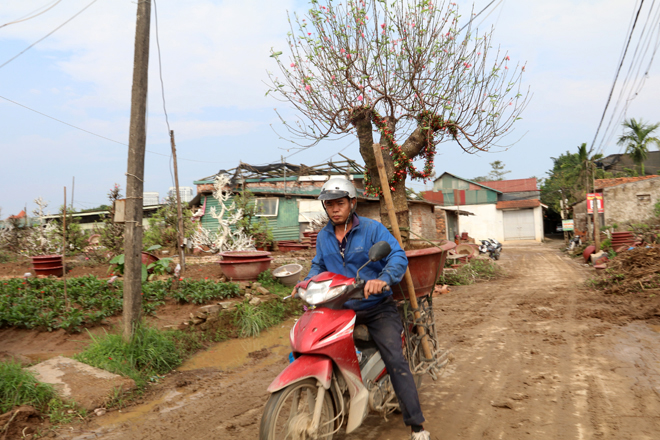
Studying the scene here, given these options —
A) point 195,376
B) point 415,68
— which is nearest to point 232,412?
point 195,376

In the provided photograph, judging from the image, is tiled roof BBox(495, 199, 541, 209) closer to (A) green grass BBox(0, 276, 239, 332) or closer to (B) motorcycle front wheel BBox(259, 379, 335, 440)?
(A) green grass BBox(0, 276, 239, 332)

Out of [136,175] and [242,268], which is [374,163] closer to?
[242,268]

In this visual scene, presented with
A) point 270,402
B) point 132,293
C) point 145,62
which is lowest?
point 270,402

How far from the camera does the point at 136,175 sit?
190 inches

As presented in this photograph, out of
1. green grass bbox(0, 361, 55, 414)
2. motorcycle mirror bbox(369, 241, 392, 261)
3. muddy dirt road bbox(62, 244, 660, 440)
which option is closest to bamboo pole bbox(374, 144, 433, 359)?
motorcycle mirror bbox(369, 241, 392, 261)

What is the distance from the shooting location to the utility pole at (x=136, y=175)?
479 centimetres

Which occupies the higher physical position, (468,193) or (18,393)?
(468,193)

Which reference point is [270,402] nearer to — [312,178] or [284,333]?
[284,333]

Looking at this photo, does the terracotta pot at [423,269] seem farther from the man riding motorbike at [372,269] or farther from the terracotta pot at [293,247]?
the terracotta pot at [293,247]

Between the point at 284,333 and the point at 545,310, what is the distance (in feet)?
15.9

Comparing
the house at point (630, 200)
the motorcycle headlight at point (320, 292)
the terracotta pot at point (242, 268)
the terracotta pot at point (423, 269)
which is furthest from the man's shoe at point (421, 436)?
the house at point (630, 200)

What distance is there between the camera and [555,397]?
11.9 feet

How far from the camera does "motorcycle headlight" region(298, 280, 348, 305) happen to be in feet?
8.64

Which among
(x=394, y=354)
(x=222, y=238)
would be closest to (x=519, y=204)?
(x=222, y=238)
